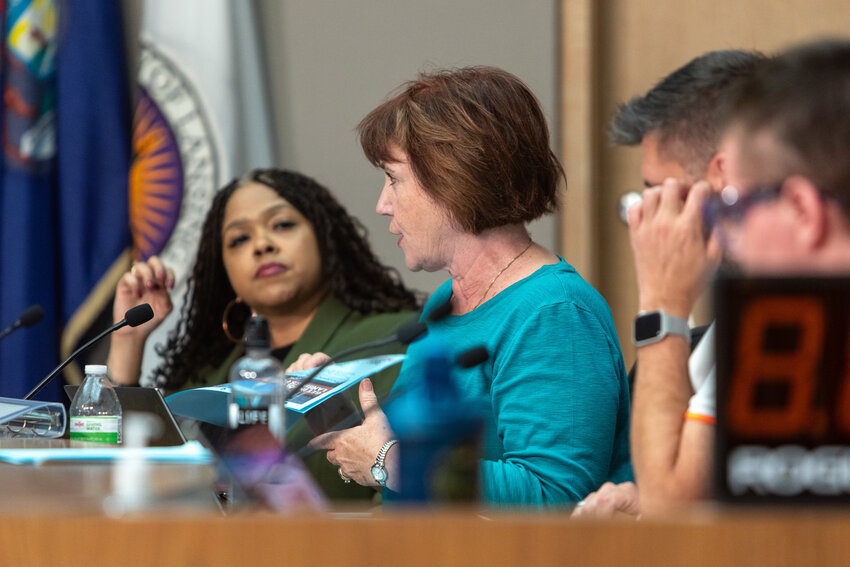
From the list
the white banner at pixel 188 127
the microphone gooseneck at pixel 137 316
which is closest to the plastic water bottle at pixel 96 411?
the microphone gooseneck at pixel 137 316

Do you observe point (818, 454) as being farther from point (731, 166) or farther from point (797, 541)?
point (731, 166)

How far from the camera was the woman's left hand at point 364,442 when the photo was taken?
148cm

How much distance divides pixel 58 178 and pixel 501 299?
2.04 m

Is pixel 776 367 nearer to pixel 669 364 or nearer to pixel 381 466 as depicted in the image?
pixel 669 364

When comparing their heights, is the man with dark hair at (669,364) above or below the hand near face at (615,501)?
above

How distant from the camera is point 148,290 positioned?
2766mm

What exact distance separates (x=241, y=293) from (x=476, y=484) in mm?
1989

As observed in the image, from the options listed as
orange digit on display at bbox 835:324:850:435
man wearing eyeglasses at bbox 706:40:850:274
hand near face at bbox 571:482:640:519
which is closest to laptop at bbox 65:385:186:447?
hand near face at bbox 571:482:640:519

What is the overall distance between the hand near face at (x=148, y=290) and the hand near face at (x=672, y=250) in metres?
1.86

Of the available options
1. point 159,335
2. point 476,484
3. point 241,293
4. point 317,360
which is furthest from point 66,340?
point 476,484

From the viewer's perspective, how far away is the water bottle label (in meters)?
1.61

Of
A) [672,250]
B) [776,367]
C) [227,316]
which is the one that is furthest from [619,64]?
[776,367]

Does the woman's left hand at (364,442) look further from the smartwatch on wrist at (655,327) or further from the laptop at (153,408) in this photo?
the smartwatch on wrist at (655,327)

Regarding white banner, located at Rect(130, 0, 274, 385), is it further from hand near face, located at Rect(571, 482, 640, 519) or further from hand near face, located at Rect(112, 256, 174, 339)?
hand near face, located at Rect(571, 482, 640, 519)
